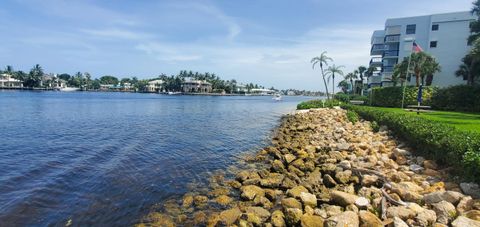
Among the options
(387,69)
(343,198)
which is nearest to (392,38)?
(387,69)

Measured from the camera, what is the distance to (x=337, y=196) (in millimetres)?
9750

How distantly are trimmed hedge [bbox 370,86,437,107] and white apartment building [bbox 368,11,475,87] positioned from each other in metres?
18.3

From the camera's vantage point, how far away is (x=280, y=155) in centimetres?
1773

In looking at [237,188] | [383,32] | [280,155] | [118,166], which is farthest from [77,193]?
[383,32]

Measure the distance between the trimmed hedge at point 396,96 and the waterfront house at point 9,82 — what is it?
634 feet

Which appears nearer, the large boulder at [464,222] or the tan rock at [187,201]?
the large boulder at [464,222]

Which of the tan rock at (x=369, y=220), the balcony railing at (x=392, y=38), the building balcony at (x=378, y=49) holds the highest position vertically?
the balcony railing at (x=392, y=38)

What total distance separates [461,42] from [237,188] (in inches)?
2700

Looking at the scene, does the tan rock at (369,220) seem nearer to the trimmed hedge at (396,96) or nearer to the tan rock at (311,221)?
the tan rock at (311,221)

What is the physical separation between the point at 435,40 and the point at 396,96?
87.3 ft

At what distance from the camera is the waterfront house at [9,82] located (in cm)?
17262

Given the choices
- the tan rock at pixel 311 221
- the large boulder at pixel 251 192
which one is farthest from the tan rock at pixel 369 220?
the large boulder at pixel 251 192

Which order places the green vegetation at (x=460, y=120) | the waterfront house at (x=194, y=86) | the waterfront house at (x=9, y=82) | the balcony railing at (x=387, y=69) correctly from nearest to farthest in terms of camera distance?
the green vegetation at (x=460, y=120), the balcony railing at (x=387, y=69), the waterfront house at (x=9, y=82), the waterfront house at (x=194, y=86)

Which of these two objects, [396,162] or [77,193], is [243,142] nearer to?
[396,162]
